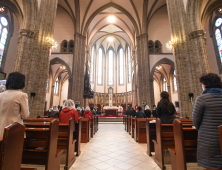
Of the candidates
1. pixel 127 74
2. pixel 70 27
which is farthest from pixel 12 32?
pixel 127 74

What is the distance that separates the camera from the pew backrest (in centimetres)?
107

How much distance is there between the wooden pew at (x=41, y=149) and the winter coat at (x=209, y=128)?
2.10 metres

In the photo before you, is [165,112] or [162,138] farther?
[165,112]

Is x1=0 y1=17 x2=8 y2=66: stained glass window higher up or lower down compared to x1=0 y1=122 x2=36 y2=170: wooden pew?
higher up

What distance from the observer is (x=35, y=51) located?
297 inches

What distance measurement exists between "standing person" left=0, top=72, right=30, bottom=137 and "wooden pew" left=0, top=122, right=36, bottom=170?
682mm

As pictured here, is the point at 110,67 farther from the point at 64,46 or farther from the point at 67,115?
the point at 67,115

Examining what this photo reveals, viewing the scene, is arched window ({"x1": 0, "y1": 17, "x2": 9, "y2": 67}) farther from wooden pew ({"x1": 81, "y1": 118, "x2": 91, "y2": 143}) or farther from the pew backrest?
the pew backrest

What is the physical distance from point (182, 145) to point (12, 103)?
259 centimetres

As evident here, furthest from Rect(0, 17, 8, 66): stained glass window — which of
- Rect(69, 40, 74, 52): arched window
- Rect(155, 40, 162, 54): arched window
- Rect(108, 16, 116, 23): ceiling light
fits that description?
Rect(155, 40, 162, 54): arched window

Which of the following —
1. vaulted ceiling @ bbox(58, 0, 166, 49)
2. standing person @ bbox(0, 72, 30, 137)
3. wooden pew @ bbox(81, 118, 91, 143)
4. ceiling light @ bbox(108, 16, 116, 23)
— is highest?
ceiling light @ bbox(108, 16, 116, 23)

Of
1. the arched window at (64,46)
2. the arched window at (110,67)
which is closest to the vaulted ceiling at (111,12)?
the arched window at (64,46)

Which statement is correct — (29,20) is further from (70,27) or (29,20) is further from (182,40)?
(70,27)

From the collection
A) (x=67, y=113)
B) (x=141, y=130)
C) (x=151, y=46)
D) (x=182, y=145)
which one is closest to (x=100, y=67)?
(x=151, y=46)
